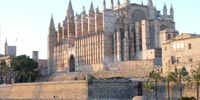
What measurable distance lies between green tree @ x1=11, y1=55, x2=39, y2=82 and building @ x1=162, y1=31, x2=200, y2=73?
36541 mm

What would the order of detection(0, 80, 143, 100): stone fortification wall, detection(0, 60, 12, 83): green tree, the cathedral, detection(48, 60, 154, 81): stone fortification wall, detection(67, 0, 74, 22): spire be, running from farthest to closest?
detection(67, 0, 74, 22): spire, detection(0, 60, 12, 83): green tree, the cathedral, detection(48, 60, 154, 81): stone fortification wall, detection(0, 80, 143, 100): stone fortification wall

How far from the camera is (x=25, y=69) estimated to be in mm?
90375

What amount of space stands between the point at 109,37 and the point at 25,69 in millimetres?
18455

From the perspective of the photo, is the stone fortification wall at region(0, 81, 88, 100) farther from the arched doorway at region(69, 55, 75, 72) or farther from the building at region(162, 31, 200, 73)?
the arched doorway at region(69, 55, 75, 72)

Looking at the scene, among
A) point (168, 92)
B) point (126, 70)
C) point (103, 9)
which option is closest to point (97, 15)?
point (103, 9)

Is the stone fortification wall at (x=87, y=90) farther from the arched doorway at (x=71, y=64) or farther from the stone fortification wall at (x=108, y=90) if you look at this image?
the arched doorway at (x=71, y=64)

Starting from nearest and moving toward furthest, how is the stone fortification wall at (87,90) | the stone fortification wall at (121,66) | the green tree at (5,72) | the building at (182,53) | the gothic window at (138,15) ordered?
the stone fortification wall at (87,90)
the building at (182,53)
the stone fortification wall at (121,66)
the green tree at (5,72)
the gothic window at (138,15)

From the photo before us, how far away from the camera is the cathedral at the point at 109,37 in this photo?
79750 millimetres

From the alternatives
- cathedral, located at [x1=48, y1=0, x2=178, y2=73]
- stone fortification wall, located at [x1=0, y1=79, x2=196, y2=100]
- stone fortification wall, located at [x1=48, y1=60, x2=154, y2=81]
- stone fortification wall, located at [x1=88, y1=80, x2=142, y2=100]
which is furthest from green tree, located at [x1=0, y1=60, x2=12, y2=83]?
stone fortification wall, located at [x1=88, y1=80, x2=142, y2=100]

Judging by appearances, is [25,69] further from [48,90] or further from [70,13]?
[48,90]

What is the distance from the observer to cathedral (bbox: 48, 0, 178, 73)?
79.8m

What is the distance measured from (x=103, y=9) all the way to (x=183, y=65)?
101 feet

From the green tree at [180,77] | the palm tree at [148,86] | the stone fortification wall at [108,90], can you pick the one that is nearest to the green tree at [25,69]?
the stone fortification wall at [108,90]

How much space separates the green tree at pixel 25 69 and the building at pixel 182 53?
36541 millimetres
